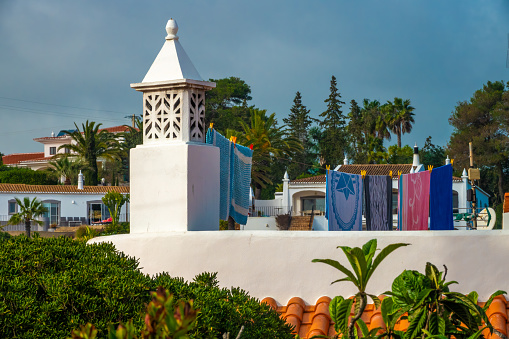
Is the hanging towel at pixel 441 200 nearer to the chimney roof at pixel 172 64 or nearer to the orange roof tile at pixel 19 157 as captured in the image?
the chimney roof at pixel 172 64

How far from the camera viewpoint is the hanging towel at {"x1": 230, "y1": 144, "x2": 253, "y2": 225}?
8.19 meters

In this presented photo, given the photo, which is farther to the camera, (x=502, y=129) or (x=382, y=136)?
(x=382, y=136)

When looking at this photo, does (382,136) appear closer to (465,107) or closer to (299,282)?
(465,107)

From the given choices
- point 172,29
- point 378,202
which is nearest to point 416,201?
point 378,202

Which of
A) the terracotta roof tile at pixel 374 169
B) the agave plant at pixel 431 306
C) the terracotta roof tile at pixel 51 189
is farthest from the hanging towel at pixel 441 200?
the terracotta roof tile at pixel 51 189

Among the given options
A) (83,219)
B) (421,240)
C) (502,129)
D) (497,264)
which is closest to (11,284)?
(421,240)

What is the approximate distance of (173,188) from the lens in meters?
6.72

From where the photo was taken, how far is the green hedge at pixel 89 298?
378 cm

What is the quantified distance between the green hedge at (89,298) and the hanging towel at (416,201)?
7344 millimetres

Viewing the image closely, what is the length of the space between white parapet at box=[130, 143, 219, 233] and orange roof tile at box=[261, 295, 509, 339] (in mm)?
1129

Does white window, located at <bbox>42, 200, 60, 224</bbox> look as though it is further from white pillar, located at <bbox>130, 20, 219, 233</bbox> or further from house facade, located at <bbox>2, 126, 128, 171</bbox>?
white pillar, located at <bbox>130, 20, 219, 233</bbox>

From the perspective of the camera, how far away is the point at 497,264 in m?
6.14

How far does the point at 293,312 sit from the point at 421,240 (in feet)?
4.30

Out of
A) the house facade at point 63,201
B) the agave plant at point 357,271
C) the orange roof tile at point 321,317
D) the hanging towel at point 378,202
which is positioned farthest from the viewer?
the house facade at point 63,201
